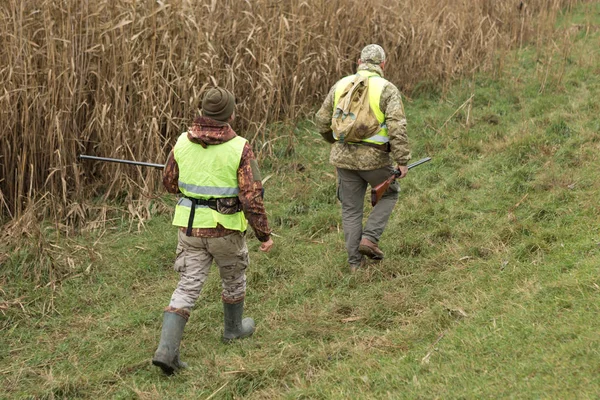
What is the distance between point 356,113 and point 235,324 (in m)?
1.62

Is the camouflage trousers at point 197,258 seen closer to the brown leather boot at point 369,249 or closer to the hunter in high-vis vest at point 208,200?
the hunter in high-vis vest at point 208,200

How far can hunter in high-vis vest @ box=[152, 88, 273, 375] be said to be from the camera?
410 cm

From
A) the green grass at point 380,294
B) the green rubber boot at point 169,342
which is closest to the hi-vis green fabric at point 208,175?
the green rubber boot at point 169,342

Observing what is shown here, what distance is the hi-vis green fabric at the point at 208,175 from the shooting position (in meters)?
4.10

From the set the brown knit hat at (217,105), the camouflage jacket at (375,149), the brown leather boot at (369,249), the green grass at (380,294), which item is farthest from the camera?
the brown leather boot at (369,249)

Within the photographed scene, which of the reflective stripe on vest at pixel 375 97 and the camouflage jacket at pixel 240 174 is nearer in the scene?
the camouflage jacket at pixel 240 174

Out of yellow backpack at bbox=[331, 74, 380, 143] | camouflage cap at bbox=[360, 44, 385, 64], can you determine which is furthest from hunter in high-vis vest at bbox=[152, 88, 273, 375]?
camouflage cap at bbox=[360, 44, 385, 64]

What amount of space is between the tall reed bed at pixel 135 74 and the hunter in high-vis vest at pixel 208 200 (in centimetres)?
208

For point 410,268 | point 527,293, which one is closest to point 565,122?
point 410,268

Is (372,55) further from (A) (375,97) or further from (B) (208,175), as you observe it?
(B) (208,175)

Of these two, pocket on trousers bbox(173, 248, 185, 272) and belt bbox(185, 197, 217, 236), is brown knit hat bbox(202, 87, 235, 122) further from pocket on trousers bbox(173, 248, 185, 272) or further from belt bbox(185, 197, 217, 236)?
pocket on trousers bbox(173, 248, 185, 272)

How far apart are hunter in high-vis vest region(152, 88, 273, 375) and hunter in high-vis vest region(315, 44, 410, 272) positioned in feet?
3.68

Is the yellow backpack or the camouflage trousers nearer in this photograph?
the camouflage trousers

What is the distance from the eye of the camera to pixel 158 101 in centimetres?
680
